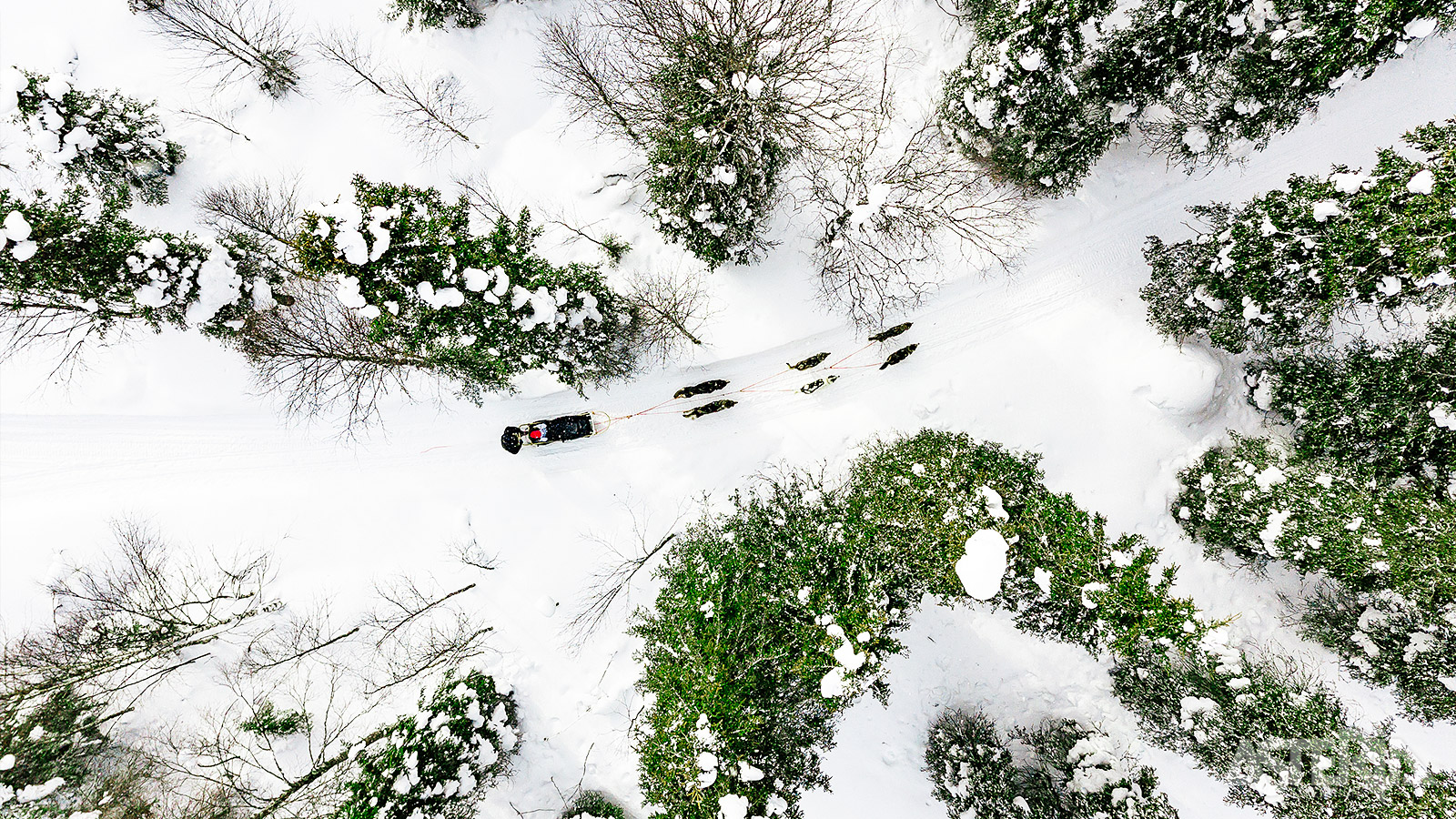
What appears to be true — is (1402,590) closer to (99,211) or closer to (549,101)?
(549,101)

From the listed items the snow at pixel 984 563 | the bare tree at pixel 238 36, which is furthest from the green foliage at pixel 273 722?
the snow at pixel 984 563

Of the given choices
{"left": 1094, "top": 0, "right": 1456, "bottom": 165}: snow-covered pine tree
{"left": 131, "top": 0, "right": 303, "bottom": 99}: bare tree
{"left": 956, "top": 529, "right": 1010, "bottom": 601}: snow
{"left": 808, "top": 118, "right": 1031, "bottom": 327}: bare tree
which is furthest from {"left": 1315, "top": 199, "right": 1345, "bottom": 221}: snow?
{"left": 131, "top": 0, "right": 303, "bottom": 99}: bare tree

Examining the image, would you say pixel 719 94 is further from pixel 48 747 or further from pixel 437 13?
pixel 48 747

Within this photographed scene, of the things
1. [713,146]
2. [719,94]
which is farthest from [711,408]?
[719,94]

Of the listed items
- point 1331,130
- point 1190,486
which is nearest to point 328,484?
point 1190,486

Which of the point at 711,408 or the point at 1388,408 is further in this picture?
the point at 711,408

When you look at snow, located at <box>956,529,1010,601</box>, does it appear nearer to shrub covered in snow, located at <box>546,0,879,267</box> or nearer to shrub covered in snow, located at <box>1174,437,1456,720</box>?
shrub covered in snow, located at <box>1174,437,1456,720</box>
